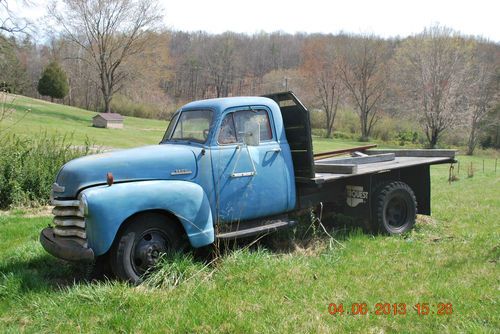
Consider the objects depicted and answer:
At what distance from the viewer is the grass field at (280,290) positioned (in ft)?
12.6

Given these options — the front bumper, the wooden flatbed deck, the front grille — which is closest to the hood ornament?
the front grille

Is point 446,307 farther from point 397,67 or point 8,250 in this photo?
point 397,67

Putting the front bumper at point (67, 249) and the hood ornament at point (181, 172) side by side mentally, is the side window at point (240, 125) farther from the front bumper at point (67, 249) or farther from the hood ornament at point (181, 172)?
the front bumper at point (67, 249)

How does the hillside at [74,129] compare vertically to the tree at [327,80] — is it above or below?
below

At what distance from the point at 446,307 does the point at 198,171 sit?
2878mm

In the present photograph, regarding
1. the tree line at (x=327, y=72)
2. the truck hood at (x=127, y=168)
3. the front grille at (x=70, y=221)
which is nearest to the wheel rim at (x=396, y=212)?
the truck hood at (x=127, y=168)

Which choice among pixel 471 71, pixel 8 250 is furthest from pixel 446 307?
pixel 471 71

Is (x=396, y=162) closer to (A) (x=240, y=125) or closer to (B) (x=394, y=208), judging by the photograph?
(B) (x=394, y=208)

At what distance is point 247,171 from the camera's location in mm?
5598

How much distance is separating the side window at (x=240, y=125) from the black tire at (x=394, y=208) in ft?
6.73

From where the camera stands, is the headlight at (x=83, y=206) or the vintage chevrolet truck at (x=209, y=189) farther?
the vintage chevrolet truck at (x=209, y=189)

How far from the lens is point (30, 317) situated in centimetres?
407

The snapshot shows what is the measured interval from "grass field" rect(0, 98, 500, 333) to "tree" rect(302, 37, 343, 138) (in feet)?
185

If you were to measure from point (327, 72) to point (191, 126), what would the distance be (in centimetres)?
5998
